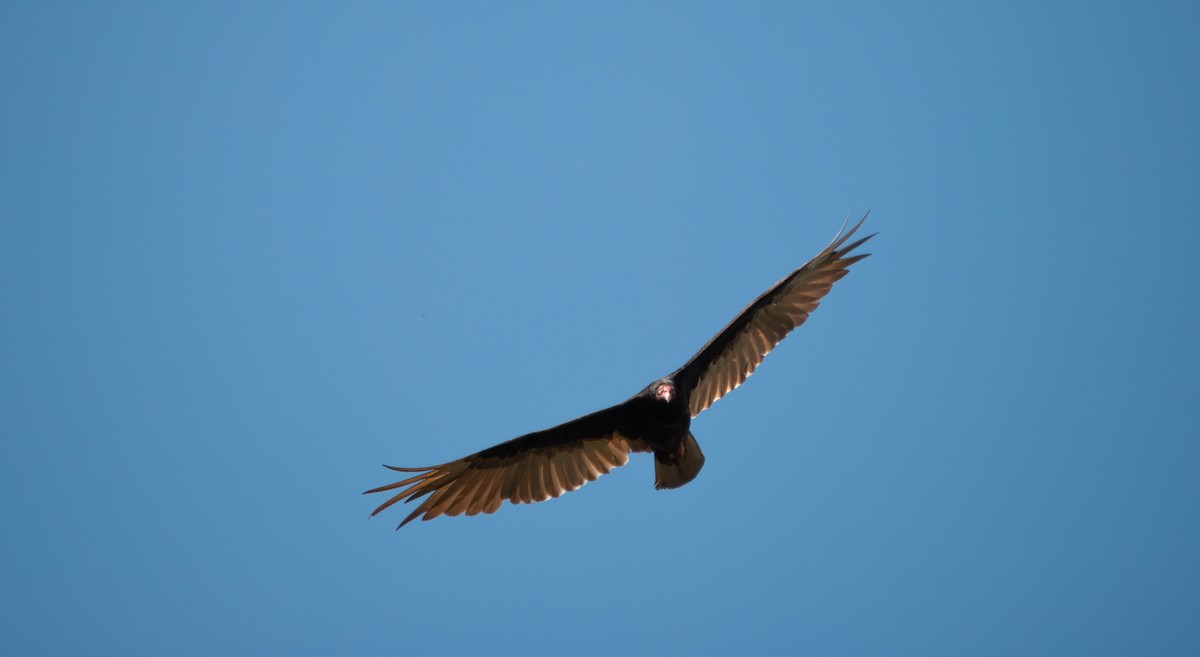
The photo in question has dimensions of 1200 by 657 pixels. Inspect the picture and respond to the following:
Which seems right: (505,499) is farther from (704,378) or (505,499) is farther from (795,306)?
(795,306)

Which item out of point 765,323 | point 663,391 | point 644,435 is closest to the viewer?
point 663,391

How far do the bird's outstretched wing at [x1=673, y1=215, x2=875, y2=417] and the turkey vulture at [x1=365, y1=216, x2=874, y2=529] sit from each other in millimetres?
10

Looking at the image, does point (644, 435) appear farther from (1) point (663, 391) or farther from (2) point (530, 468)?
(2) point (530, 468)

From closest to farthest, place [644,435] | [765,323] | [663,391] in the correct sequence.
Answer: [663,391], [644,435], [765,323]

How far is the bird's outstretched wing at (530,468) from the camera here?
8617 mm

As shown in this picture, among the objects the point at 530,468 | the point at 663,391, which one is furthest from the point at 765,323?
the point at 530,468

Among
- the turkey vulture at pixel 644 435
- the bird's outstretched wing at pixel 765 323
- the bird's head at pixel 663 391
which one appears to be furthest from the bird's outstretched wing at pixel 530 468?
the bird's outstretched wing at pixel 765 323

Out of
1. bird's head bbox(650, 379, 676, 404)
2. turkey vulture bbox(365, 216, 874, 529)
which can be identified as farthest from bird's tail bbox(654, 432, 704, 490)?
bird's head bbox(650, 379, 676, 404)

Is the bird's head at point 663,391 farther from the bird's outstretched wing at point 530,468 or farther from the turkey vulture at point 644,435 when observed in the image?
the bird's outstretched wing at point 530,468

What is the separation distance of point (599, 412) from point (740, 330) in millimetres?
1800

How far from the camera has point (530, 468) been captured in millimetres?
9055

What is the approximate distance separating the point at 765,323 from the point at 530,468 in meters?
2.88

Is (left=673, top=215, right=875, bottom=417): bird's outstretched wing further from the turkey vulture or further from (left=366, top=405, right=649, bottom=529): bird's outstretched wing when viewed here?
(left=366, top=405, right=649, bottom=529): bird's outstretched wing

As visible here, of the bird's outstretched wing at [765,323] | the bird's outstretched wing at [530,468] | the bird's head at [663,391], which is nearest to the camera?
the bird's head at [663,391]
